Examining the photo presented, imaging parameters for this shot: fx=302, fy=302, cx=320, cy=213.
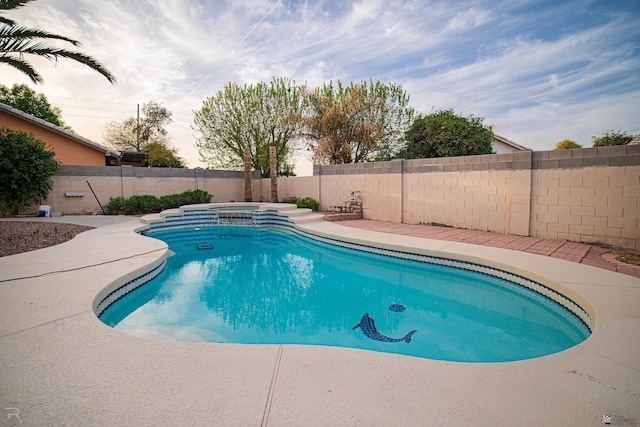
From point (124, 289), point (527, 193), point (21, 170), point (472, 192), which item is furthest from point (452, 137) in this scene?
point (21, 170)

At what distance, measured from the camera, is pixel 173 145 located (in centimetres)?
2633

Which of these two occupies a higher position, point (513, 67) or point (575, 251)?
point (513, 67)

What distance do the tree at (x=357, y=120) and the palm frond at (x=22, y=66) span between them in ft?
36.5

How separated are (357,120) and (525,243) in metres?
11.5

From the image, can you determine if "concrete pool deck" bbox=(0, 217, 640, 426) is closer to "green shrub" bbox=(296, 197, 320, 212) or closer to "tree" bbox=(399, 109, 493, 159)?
"tree" bbox=(399, 109, 493, 159)

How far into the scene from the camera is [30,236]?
6.56 meters

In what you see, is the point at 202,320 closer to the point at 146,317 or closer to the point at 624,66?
the point at 146,317

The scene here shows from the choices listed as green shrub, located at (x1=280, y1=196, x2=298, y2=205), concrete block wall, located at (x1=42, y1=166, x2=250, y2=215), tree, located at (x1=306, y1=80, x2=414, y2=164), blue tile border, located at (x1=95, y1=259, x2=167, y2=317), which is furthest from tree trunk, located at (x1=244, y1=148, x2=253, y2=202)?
blue tile border, located at (x1=95, y1=259, x2=167, y2=317)

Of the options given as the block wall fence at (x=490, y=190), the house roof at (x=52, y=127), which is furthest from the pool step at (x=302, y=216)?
the house roof at (x=52, y=127)

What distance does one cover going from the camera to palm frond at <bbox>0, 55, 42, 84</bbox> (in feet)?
18.4

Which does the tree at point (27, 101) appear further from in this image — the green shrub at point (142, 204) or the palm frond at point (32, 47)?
the palm frond at point (32, 47)

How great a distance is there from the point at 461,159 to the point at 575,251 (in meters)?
3.34

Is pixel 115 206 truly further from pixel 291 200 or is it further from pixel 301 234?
pixel 301 234

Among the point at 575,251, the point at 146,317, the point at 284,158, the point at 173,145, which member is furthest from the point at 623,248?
→ the point at 173,145
